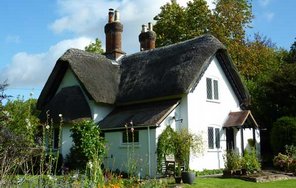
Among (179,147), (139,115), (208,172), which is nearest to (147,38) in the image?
(139,115)

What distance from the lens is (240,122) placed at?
2520 centimetres

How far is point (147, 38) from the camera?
33.8m

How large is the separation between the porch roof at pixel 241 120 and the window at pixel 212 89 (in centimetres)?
159

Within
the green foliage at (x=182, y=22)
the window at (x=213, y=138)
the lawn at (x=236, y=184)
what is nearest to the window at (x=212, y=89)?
the window at (x=213, y=138)

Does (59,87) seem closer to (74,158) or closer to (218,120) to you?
(74,158)

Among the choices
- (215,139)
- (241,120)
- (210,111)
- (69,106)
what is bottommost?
(215,139)

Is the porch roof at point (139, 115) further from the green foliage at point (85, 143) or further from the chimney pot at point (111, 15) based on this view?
the chimney pot at point (111, 15)

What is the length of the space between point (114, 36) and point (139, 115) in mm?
10984

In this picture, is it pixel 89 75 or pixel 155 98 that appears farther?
pixel 89 75

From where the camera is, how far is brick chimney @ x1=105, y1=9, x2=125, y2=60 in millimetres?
32406

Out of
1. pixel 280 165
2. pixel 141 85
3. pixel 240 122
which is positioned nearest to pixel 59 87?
pixel 141 85

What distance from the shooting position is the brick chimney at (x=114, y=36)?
32.4 m

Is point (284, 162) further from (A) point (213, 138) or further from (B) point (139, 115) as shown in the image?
(B) point (139, 115)

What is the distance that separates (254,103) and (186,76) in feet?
31.6
